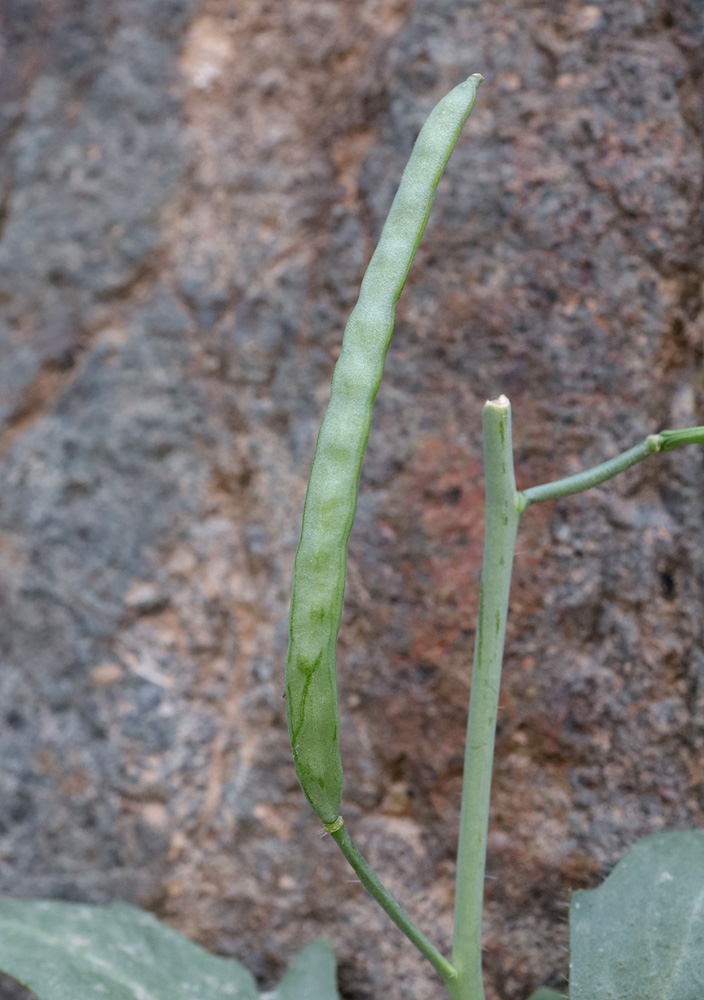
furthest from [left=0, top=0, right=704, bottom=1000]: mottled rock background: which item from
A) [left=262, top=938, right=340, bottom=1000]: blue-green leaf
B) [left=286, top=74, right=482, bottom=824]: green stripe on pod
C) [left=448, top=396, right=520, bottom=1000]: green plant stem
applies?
[left=286, top=74, right=482, bottom=824]: green stripe on pod

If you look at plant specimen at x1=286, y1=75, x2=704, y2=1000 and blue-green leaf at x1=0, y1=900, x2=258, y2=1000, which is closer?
plant specimen at x1=286, y1=75, x2=704, y2=1000

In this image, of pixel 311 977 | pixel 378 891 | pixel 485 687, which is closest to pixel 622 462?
pixel 485 687

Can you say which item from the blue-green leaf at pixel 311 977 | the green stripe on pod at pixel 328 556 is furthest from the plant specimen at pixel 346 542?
the blue-green leaf at pixel 311 977

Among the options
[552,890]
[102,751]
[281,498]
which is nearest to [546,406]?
[281,498]

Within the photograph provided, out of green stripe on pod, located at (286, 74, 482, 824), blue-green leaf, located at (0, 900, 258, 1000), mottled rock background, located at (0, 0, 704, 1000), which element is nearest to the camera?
green stripe on pod, located at (286, 74, 482, 824)

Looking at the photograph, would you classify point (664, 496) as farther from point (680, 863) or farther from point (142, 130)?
point (142, 130)

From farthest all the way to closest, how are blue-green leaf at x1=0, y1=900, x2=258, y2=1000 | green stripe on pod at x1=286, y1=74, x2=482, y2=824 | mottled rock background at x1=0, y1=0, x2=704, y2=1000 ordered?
1. mottled rock background at x1=0, y1=0, x2=704, y2=1000
2. blue-green leaf at x1=0, y1=900, x2=258, y2=1000
3. green stripe on pod at x1=286, y1=74, x2=482, y2=824

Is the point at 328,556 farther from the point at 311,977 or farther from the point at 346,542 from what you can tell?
the point at 311,977

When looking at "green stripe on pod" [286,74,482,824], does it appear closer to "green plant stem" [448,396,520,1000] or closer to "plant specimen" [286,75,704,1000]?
"plant specimen" [286,75,704,1000]
